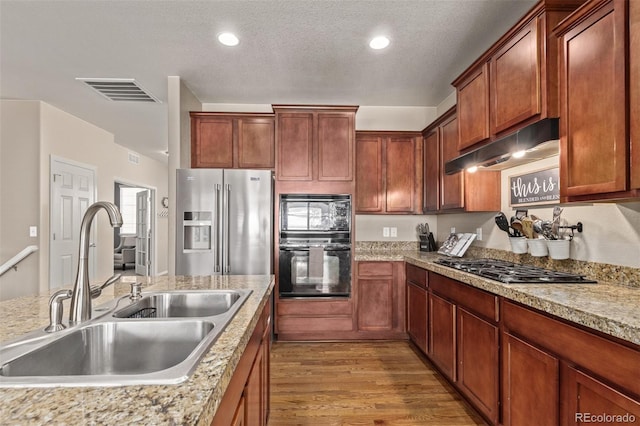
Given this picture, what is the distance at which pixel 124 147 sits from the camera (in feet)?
19.7

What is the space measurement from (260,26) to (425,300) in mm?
2602

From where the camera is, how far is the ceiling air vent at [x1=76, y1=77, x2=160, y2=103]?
329cm

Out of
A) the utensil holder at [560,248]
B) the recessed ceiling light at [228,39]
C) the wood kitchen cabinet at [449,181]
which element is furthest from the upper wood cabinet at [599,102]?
the recessed ceiling light at [228,39]

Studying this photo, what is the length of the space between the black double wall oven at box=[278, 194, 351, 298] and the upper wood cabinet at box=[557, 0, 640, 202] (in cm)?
198

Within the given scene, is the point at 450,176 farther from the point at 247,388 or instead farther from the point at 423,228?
the point at 247,388

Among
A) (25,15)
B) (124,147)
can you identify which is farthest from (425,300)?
(124,147)

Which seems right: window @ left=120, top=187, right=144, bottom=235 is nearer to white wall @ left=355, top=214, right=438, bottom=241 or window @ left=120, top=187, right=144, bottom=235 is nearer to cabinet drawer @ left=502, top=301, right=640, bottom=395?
white wall @ left=355, top=214, right=438, bottom=241

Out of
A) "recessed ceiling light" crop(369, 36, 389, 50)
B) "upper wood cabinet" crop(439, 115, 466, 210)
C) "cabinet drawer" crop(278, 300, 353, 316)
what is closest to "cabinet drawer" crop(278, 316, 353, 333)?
"cabinet drawer" crop(278, 300, 353, 316)

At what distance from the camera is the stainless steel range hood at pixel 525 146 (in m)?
1.70

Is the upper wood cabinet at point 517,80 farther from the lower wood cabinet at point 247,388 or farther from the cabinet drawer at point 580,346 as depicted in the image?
the lower wood cabinet at point 247,388

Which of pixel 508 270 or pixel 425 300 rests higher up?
pixel 508 270

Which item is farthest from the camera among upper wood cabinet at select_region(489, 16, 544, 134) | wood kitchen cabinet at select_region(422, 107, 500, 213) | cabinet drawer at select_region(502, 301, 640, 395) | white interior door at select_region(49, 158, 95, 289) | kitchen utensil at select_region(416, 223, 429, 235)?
white interior door at select_region(49, 158, 95, 289)

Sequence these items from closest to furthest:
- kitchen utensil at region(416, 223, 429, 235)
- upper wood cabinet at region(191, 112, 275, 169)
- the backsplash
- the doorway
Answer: the backsplash
upper wood cabinet at region(191, 112, 275, 169)
kitchen utensil at region(416, 223, 429, 235)
the doorway

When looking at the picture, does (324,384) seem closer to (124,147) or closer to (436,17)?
(436,17)
